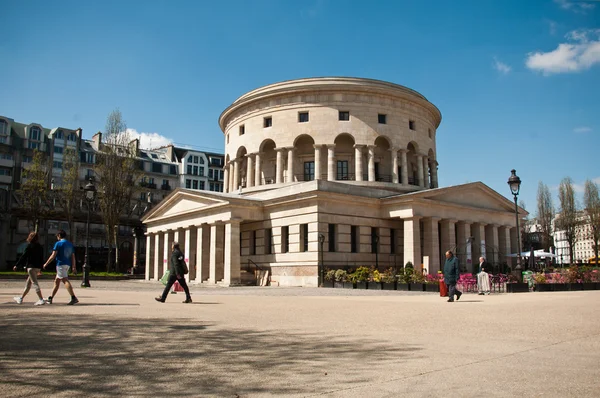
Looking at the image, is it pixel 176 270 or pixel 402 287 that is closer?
pixel 176 270

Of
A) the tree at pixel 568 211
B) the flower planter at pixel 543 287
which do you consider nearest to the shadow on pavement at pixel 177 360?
the flower planter at pixel 543 287

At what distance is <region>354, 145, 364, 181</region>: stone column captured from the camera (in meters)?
44.0

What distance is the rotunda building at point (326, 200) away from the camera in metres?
36.7

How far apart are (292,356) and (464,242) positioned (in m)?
36.5

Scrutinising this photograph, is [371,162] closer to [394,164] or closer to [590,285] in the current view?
[394,164]

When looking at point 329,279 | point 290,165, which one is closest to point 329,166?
point 290,165

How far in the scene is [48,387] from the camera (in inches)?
211

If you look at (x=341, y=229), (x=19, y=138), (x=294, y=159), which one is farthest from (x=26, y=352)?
(x=19, y=138)

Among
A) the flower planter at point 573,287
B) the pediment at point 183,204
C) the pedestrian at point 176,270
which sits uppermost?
the pediment at point 183,204

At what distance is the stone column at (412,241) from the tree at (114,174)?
99.9 ft

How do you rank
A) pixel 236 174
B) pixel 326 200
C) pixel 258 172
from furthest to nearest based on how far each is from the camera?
pixel 236 174, pixel 258 172, pixel 326 200

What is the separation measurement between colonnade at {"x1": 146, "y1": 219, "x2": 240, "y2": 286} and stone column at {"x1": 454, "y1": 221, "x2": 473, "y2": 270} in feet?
60.0

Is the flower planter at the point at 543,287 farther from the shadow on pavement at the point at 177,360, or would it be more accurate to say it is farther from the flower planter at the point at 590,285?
the shadow on pavement at the point at 177,360

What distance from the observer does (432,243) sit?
37625 millimetres
